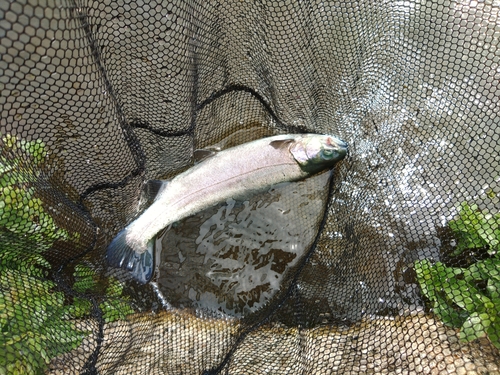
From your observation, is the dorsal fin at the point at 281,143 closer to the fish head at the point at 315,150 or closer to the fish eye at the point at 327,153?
the fish head at the point at 315,150

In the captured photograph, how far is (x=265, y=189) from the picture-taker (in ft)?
10.8

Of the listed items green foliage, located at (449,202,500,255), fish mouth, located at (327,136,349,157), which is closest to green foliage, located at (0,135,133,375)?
fish mouth, located at (327,136,349,157)

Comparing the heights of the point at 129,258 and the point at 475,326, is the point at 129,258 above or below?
above

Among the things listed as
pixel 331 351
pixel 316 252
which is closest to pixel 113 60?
pixel 316 252

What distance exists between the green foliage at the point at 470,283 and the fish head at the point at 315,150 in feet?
3.84

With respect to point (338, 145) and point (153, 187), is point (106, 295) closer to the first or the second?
point (153, 187)

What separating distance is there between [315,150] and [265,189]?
0.55 meters

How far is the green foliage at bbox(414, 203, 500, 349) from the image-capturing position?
263cm

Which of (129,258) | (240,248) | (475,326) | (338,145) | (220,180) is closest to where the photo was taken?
(475,326)

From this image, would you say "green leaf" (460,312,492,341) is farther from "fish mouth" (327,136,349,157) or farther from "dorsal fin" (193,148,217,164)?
"dorsal fin" (193,148,217,164)

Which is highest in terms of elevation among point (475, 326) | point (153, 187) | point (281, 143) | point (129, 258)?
point (281, 143)

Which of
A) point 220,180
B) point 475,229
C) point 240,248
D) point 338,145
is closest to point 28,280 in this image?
point 220,180

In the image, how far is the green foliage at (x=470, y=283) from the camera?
263 centimetres

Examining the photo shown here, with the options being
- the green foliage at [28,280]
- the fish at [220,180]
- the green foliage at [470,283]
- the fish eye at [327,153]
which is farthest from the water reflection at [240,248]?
the green foliage at [470,283]
